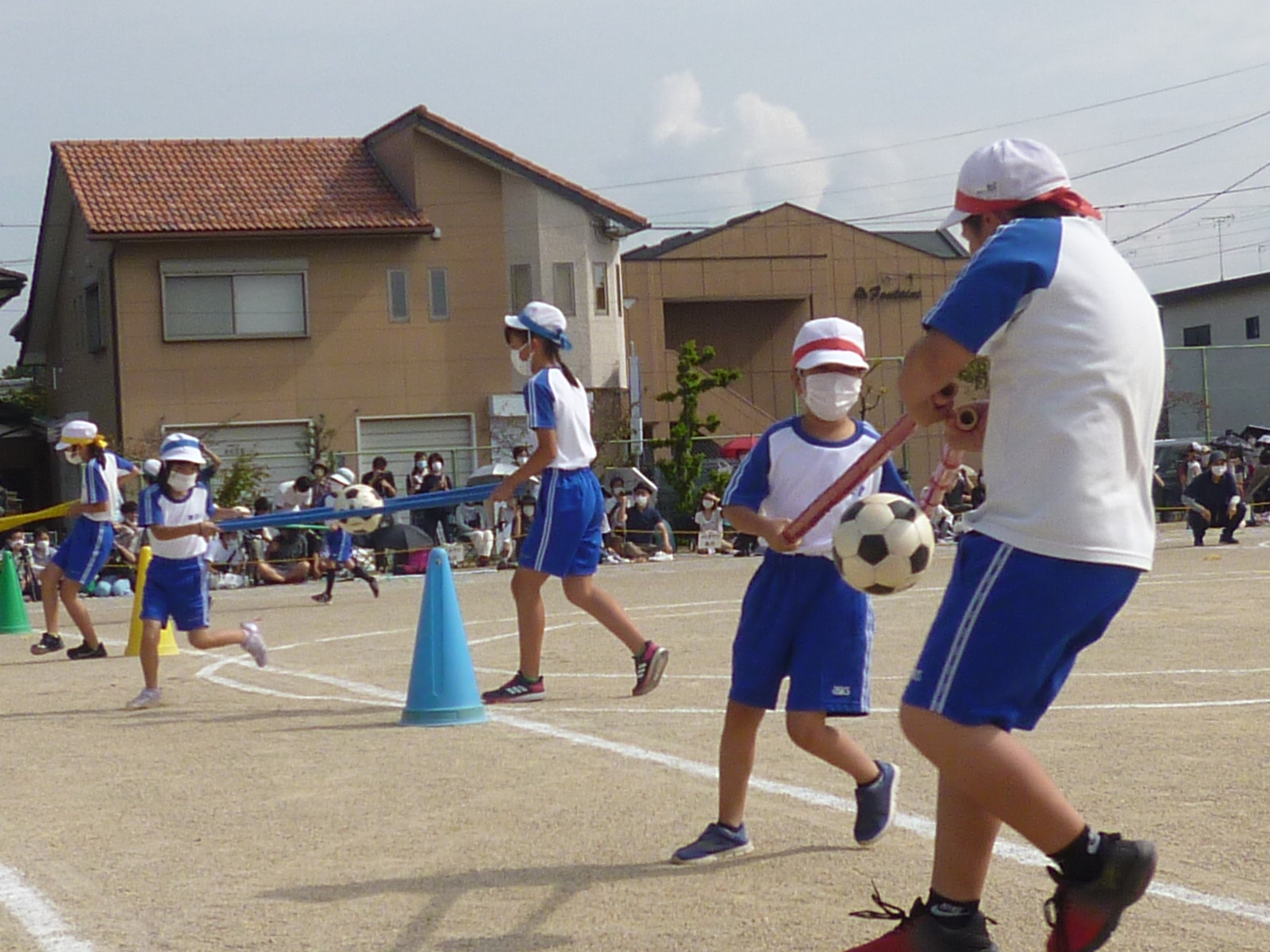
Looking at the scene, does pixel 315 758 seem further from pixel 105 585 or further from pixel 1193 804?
pixel 105 585

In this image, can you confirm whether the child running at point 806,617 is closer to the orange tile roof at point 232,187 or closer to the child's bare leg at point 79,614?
the child's bare leg at point 79,614

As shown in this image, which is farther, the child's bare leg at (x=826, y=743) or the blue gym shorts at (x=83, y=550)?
the blue gym shorts at (x=83, y=550)

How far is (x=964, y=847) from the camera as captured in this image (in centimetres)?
390

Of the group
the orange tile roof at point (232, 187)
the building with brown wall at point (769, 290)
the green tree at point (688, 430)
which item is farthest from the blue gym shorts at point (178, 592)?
the building with brown wall at point (769, 290)

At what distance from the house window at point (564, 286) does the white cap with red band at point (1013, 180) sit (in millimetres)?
33493

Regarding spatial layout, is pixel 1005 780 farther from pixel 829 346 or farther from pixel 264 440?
pixel 264 440

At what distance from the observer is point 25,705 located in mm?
10430

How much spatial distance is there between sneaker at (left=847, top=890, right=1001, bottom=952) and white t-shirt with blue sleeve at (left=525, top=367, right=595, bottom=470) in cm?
551

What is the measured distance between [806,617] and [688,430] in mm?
27102

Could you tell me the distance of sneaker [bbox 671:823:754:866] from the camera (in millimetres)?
5387

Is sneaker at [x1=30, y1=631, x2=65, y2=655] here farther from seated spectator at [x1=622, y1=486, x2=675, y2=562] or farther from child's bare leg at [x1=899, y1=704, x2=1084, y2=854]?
seated spectator at [x1=622, y1=486, x2=675, y2=562]

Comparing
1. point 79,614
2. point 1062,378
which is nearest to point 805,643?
point 1062,378

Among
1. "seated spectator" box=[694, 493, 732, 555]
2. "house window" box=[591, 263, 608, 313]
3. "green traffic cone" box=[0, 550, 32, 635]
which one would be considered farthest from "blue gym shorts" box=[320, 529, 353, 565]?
"house window" box=[591, 263, 608, 313]

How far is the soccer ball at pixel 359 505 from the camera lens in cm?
1306
